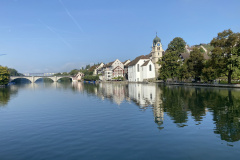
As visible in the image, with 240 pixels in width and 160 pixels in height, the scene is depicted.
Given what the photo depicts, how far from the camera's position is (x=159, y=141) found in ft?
48.9

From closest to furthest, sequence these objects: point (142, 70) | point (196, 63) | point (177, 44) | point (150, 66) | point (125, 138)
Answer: point (125, 138)
point (196, 63)
point (177, 44)
point (150, 66)
point (142, 70)

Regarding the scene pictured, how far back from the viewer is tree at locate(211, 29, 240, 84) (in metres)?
58.9

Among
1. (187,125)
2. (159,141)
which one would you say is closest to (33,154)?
(159,141)

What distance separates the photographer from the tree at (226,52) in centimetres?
5888

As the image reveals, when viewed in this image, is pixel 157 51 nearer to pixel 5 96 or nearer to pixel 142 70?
pixel 142 70

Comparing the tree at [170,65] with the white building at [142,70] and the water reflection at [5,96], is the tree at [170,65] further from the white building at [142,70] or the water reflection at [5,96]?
the water reflection at [5,96]

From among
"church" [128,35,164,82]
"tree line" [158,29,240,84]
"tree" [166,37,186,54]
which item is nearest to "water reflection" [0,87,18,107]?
"tree line" [158,29,240,84]

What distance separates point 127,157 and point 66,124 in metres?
10.9

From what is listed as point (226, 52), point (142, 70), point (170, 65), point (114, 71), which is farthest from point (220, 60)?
point (114, 71)

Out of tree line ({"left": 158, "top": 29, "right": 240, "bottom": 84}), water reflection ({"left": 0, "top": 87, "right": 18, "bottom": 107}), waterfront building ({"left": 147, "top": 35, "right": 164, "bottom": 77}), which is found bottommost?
water reflection ({"left": 0, "top": 87, "right": 18, "bottom": 107})

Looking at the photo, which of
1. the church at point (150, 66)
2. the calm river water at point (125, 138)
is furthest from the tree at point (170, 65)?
the calm river water at point (125, 138)

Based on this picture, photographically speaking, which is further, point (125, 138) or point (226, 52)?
point (226, 52)

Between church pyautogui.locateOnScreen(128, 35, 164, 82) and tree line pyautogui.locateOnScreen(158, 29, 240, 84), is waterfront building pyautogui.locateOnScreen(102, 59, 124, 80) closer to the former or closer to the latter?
church pyautogui.locateOnScreen(128, 35, 164, 82)

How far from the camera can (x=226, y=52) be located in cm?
6256
